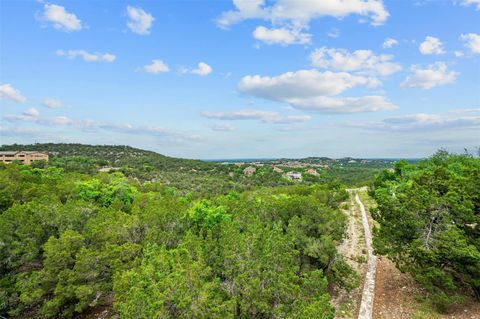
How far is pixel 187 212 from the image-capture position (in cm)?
1945

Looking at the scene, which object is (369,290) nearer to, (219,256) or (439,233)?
(439,233)

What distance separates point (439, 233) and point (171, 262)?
38.4 feet

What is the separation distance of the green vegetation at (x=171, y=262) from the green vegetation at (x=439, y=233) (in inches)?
123

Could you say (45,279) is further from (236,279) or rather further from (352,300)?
(352,300)

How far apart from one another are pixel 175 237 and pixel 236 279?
6.43m

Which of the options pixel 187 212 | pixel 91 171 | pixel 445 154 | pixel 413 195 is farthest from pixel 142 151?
pixel 413 195

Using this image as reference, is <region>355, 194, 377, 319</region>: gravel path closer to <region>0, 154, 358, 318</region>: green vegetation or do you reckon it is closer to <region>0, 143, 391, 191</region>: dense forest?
<region>0, 154, 358, 318</region>: green vegetation

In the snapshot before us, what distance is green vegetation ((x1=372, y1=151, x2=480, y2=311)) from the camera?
13328 millimetres

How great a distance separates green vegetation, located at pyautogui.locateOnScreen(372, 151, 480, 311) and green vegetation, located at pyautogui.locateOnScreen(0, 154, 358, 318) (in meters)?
3.12

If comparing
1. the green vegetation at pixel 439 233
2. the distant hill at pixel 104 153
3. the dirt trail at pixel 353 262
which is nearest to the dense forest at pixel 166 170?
the distant hill at pixel 104 153

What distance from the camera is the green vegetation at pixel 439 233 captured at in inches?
525

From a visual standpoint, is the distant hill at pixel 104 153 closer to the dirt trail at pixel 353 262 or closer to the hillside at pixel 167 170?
the hillside at pixel 167 170

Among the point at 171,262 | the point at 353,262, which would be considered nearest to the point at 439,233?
the point at 353,262

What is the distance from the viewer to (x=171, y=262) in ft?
36.6
